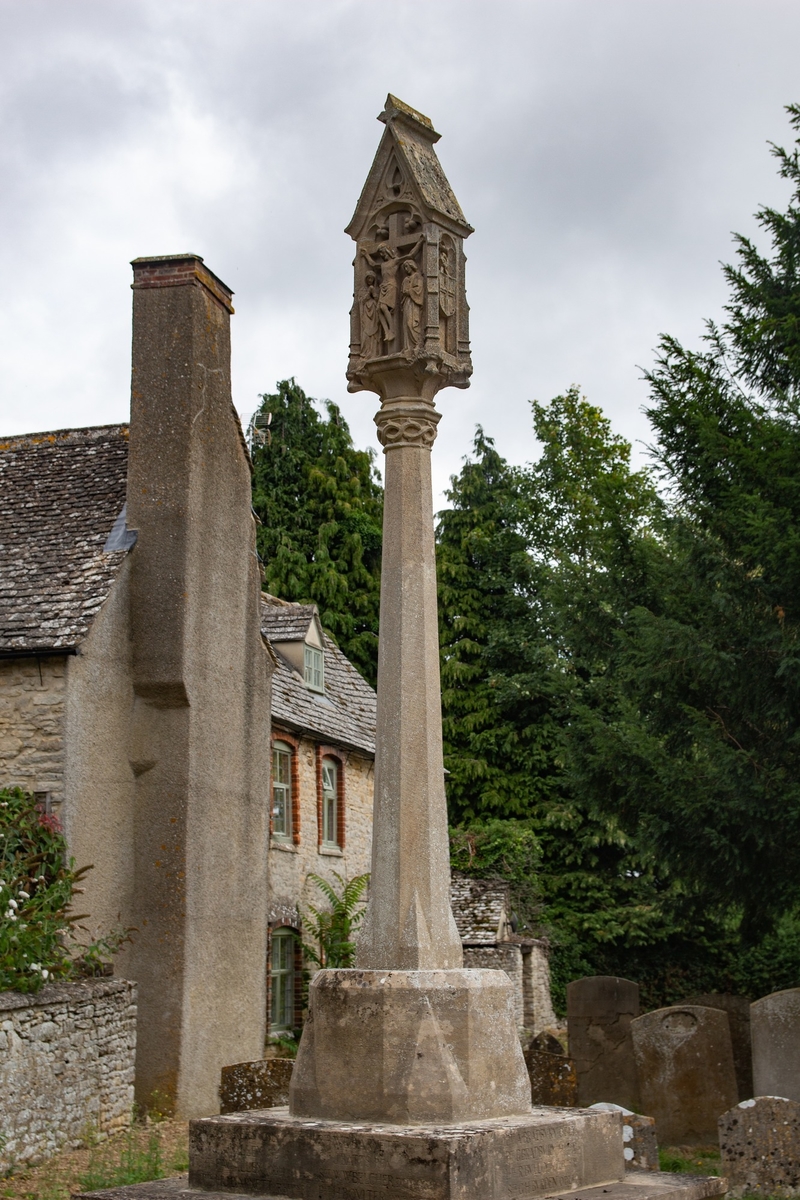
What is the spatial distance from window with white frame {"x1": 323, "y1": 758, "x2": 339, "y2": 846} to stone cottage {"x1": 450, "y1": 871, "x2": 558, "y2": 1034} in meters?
2.80

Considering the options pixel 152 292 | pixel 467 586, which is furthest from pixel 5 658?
pixel 467 586

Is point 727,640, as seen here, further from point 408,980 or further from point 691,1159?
point 408,980

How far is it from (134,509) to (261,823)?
15.0ft

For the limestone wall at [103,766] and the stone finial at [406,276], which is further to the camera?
the limestone wall at [103,766]

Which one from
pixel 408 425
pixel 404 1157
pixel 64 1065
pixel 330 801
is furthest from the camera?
pixel 330 801

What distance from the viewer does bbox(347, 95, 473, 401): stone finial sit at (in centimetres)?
689

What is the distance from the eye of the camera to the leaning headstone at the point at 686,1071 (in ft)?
42.1

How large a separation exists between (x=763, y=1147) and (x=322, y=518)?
30763mm

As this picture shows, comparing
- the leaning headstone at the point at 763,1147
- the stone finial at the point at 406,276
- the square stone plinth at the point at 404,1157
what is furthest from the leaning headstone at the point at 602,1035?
the stone finial at the point at 406,276

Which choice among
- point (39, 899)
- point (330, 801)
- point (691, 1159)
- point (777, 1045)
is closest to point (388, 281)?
point (777, 1045)

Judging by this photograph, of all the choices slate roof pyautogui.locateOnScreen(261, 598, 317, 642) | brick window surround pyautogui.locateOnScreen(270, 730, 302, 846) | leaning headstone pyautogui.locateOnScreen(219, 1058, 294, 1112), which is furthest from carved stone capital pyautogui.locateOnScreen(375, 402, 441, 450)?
slate roof pyautogui.locateOnScreen(261, 598, 317, 642)

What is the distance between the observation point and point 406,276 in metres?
7.01

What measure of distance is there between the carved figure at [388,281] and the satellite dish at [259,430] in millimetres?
29532

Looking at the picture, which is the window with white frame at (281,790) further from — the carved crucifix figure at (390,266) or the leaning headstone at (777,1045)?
the carved crucifix figure at (390,266)
